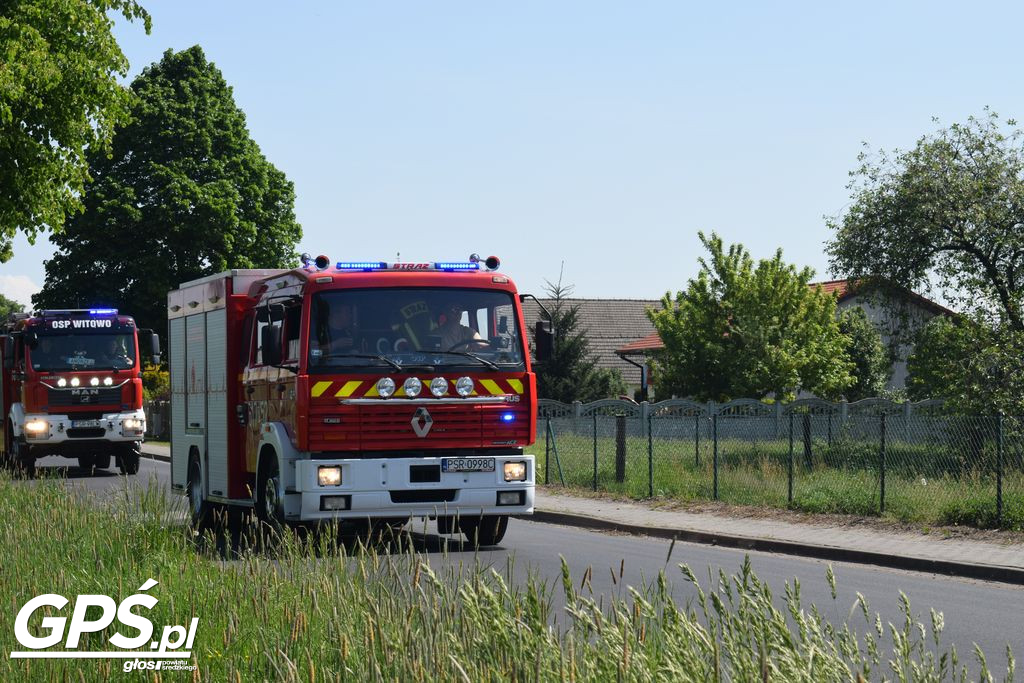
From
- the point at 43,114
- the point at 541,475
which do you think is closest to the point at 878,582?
the point at 541,475

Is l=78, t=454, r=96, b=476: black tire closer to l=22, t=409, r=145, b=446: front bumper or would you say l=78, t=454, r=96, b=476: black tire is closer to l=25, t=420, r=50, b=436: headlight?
l=22, t=409, r=145, b=446: front bumper

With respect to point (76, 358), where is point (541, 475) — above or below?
below

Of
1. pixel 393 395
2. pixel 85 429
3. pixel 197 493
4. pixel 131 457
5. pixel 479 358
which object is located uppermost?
pixel 479 358

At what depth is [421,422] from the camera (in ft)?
44.0

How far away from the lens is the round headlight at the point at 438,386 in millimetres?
13383

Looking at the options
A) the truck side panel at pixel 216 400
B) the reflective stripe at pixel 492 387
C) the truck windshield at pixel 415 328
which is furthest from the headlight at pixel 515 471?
the truck side panel at pixel 216 400

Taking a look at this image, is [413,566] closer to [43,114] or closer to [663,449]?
[43,114]

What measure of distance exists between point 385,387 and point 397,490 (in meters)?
1.03

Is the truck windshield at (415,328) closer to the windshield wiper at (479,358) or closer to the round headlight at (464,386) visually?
the windshield wiper at (479,358)

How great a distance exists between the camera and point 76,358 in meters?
27.9

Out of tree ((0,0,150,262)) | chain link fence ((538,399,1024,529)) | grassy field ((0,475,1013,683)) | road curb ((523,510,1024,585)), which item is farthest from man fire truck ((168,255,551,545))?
tree ((0,0,150,262))

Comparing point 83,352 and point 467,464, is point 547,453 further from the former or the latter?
point 83,352

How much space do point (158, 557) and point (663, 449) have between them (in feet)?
61.4

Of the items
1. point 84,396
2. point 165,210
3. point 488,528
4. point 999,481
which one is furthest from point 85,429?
point 165,210
